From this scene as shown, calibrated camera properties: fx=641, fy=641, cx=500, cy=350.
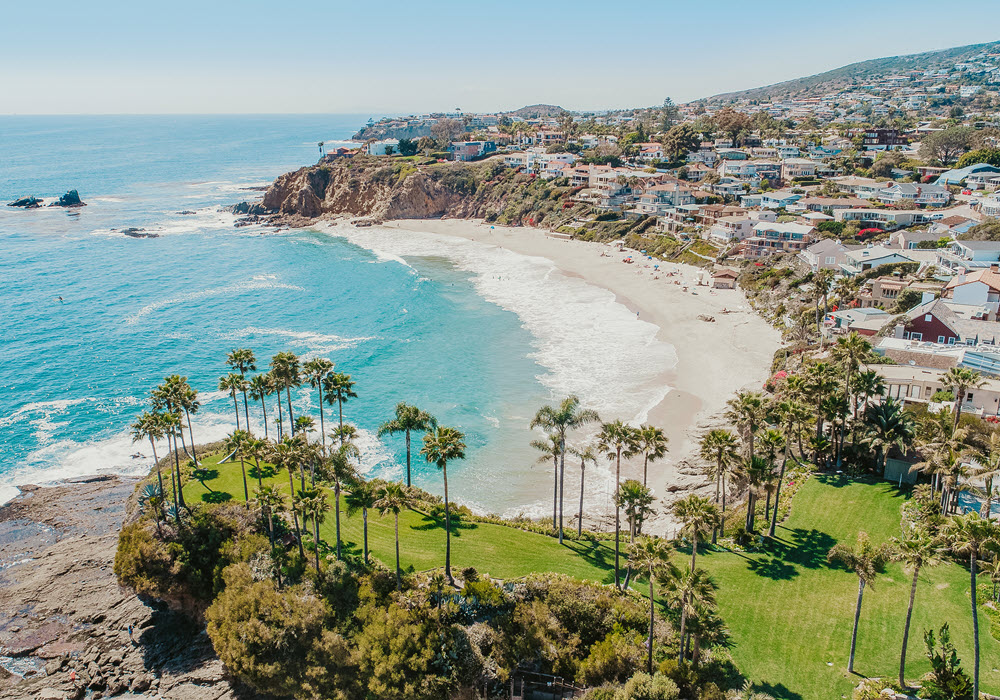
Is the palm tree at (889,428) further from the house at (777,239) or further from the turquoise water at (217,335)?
the house at (777,239)

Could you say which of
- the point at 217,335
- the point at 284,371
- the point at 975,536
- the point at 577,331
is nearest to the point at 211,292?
the point at 217,335

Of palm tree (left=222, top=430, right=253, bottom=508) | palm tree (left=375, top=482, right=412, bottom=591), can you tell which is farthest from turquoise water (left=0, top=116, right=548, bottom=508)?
palm tree (left=375, top=482, right=412, bottom=591)

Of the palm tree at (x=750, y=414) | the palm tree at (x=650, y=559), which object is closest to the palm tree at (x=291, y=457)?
the palm tree at (x=650, y=559)

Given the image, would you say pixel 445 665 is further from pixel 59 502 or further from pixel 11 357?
pixel 11 357

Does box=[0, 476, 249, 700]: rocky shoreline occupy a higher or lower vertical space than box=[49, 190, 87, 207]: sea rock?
lower

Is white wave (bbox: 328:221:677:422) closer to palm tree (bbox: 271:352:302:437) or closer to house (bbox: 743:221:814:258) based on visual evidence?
house (bbox: 743:221:814:258)

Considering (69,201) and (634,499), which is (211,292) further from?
(69,201)
